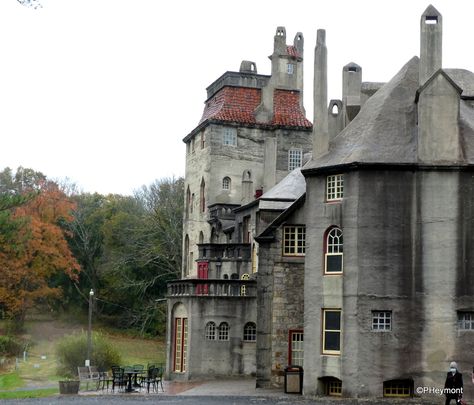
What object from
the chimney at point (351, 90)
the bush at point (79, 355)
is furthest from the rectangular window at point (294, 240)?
the bush at point (79, 355)

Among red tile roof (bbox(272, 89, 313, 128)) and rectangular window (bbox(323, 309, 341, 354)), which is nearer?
rectangular window (bbox(323, 309, 341, 354))

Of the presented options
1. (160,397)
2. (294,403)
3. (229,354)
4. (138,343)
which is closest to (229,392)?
(160,397)

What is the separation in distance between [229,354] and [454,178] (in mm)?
15107

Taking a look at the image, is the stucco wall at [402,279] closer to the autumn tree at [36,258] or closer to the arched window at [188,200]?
the arched window at [188,200]

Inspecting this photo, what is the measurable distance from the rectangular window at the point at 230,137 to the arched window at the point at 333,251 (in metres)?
29.3

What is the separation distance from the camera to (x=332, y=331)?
33.1 m

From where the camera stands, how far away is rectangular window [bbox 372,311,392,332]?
105ft

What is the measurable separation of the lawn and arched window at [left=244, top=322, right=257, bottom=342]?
8.94 meters

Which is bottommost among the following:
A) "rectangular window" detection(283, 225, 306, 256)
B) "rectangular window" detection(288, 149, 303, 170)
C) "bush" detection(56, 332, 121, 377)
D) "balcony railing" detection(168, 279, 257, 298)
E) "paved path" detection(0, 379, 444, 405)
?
"paved path" detection(0, 379, 444, 405)

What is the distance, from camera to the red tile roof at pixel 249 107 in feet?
206

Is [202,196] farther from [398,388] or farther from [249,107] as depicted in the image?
[398,388]

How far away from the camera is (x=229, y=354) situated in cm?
4247

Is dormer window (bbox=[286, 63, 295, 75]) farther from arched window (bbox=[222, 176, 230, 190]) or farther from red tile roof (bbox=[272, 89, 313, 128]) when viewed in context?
arched window (bbox=[222, 176, 230, 190])

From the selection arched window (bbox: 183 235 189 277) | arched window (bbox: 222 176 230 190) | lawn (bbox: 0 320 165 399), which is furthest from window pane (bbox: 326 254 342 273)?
arched window (bbox: 183 235 189 277)
